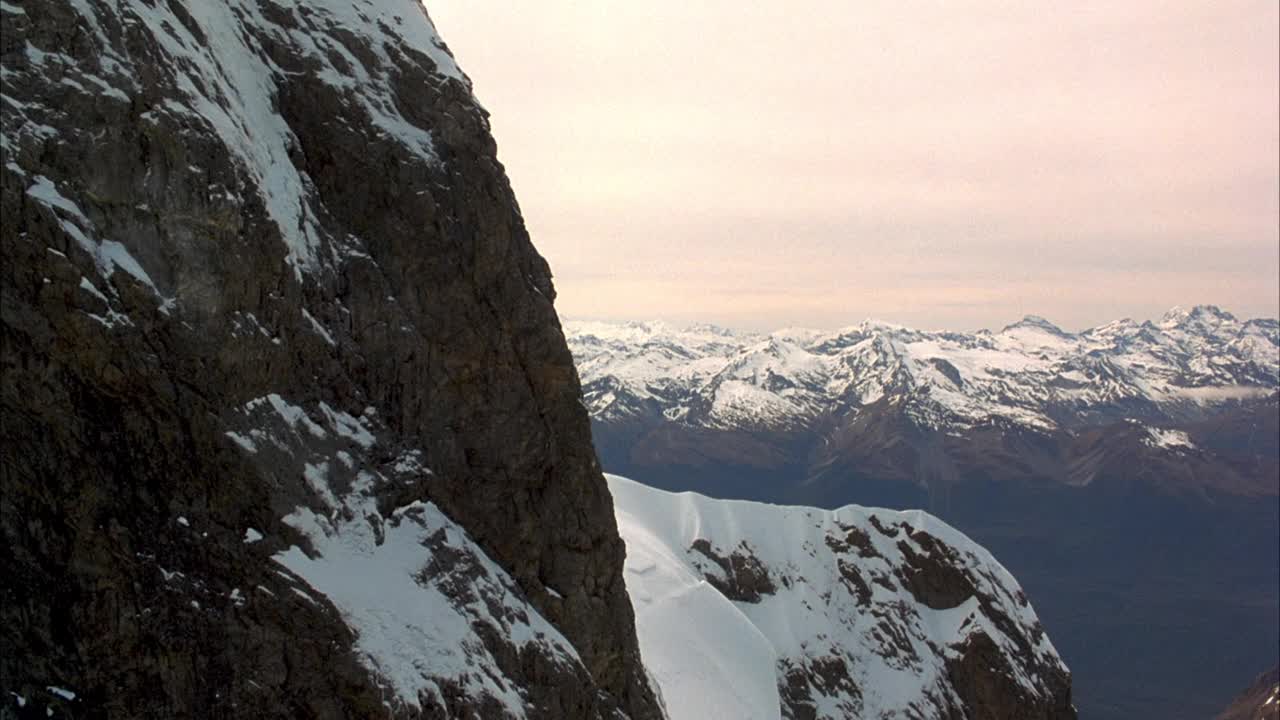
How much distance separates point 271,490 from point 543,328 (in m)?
10.8

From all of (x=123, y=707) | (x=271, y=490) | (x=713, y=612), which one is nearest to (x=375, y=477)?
(x=271, y=490)

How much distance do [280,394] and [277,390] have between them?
0.13 m

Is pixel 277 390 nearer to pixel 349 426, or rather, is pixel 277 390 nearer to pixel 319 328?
pixel 319 328

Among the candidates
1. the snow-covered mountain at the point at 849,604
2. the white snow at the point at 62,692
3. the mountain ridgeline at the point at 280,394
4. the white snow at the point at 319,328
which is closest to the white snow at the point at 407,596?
the mountain ridgeline at the point at 280,394

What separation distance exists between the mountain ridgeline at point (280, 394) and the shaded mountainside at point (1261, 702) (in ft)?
466

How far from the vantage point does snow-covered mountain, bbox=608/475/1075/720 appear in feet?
216

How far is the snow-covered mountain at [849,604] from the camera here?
65.9 m

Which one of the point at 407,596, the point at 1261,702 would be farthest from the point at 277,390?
the point at 1261,702

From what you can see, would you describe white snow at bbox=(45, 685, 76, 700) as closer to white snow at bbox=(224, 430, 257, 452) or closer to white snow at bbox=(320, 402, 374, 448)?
white snow at bbox=(224, 430, 257, 452)

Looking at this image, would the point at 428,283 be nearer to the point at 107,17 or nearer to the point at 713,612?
the point at 107,17

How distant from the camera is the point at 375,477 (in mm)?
25734

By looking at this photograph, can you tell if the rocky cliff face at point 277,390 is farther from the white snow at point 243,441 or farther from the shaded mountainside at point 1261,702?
the shaded mountainside at point 1261,702

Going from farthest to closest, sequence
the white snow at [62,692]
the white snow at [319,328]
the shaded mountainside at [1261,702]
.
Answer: the shaded mountainside at [1261,702]
the white snow at [319,328]
the white snow at [62,692]

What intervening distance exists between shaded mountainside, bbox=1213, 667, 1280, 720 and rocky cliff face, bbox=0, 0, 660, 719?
14207 centimetres
